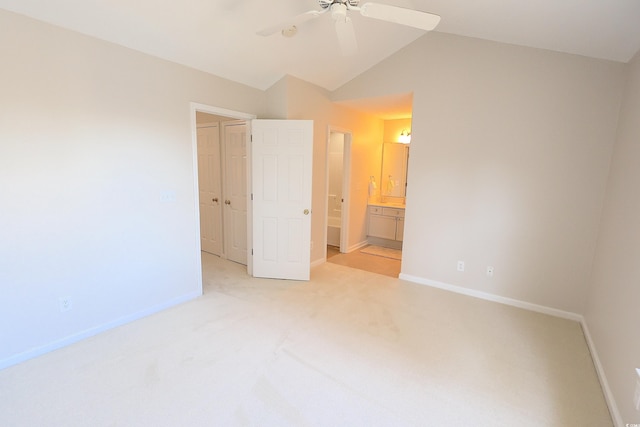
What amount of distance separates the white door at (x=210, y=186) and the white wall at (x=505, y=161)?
2597 mm

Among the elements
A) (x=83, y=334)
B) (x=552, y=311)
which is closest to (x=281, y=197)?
(x=83, y=334)

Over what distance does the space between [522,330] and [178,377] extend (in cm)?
306

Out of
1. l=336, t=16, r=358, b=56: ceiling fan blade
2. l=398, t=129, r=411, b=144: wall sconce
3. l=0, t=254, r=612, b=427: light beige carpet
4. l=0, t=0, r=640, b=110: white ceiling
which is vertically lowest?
l=0, t=254, r=612, b=427: light beige carpet

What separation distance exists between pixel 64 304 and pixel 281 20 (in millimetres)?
3197

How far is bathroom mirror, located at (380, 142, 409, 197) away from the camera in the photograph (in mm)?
5852

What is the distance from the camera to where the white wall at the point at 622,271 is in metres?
1.79

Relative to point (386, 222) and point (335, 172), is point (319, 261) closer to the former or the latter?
point (386, 222)

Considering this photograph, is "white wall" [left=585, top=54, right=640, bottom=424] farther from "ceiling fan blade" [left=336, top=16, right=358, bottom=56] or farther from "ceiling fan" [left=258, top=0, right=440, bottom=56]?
"ceiling fan blade" [left=336, top=16, right=358, bottom=56]

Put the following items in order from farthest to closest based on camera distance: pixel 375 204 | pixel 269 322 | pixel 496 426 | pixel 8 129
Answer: pixel 375 204
pixel 269 322
pixel 8 129
pixel 496 426

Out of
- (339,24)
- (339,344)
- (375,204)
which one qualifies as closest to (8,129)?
(339,24)

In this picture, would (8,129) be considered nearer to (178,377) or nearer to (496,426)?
(178,377)

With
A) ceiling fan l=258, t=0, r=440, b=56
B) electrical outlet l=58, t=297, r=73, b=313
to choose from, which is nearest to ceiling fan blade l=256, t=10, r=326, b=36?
ceiling fan l=258, t=0, r=440, b=56

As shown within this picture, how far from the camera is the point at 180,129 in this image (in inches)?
122

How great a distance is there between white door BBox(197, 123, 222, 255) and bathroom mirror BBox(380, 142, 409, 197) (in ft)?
10.7
